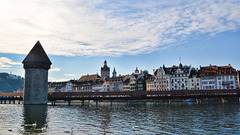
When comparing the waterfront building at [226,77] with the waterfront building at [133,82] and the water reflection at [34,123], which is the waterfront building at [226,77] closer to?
the waterfront building at [133,82]

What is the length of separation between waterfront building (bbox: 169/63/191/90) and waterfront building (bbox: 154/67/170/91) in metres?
1.57

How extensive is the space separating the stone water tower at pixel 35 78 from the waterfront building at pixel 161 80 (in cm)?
4555

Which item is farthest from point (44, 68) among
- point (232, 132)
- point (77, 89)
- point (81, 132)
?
point (77, 89)

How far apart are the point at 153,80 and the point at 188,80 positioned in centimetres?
1547

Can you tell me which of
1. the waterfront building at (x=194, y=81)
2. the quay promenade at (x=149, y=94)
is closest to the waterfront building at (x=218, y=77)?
the waterfront building at (x=194, y=81)

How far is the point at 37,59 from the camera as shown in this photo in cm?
5638

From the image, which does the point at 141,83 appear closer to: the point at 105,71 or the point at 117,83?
the point at 117,83

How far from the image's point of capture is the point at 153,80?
9144 centimetres

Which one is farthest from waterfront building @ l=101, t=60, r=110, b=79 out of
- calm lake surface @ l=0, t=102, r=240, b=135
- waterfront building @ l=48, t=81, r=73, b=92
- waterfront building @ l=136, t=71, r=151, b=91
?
calm lake surface @ l=0, t=102, r=240, b=135

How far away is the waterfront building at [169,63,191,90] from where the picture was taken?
3186 inches

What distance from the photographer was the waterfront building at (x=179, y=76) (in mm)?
80931

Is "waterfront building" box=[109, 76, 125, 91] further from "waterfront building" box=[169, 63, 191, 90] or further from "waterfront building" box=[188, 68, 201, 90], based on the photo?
"waterfront building" box=[188, 68, 201, 90]

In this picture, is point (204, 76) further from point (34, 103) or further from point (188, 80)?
point (34, 103)

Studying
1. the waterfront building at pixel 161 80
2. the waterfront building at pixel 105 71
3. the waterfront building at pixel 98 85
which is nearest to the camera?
the waterfront building at pixel 161 80
